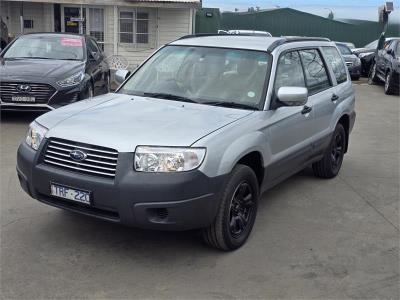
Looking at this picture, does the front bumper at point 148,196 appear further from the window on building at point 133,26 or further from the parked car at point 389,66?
the window on building at point 133,26

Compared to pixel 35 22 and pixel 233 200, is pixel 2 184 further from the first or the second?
pixel 35 22

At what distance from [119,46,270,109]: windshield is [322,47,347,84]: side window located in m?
1.67

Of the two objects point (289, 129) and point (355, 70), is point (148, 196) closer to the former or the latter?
point (289, 129)

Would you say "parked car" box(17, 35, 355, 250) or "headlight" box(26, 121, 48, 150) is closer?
"parked car" box(17, 35, 355, 250)

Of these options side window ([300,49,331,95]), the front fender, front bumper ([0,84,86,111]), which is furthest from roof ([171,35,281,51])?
front bumper ([0,84,86,111])

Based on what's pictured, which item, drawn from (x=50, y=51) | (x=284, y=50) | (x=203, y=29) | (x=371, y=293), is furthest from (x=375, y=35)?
(x=371, y=293)

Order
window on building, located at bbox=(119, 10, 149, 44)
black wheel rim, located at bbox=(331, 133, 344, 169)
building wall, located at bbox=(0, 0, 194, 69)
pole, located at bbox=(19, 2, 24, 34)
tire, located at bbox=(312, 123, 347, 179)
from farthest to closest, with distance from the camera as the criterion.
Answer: window on building, located at bbox=(119, 10, 149, 44)
building wall, located at bbox=(0, 0, 194, 69)
pole, located at bbox=(19, 2, 24, 34)
black wheel rim, located at bbox=(331, 133, 344, 169)
tire, located at bbox=(312, 123, 347, 179)

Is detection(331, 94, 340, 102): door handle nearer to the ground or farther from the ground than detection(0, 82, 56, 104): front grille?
farther from the ground

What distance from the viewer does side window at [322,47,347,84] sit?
6307mm

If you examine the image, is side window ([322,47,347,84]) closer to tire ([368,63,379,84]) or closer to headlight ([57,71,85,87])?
headlight ([57,71,85,87])

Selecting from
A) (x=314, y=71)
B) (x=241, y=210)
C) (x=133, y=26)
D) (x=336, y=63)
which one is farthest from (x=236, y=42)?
(x=133, y=26)

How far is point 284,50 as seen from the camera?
512 cm

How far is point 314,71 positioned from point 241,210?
2.23 m

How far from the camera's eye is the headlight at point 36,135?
161 inches
